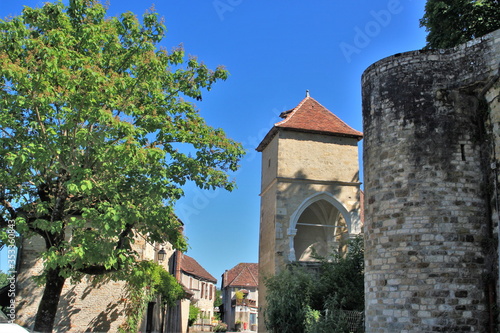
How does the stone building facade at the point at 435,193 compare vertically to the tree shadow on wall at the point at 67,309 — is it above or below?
above

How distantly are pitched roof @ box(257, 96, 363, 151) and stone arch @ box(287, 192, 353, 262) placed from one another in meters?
3.05

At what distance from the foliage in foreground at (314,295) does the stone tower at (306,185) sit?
13.0 feet

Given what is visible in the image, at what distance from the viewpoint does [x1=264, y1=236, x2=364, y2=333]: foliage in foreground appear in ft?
47.3

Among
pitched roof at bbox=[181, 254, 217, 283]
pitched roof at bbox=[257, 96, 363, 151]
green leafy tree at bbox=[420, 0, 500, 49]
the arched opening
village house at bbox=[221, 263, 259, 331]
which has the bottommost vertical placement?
village house at bbox=[221, 263, 259, 331]

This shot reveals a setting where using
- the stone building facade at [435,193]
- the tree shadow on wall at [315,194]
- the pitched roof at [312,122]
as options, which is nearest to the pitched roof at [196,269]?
the tree shadow on wall at [315,194]

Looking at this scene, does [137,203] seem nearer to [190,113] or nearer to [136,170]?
[136,170]

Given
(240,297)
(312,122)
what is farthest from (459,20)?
(240,297)

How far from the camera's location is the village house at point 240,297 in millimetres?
48000

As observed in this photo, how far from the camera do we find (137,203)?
10633 millimetres

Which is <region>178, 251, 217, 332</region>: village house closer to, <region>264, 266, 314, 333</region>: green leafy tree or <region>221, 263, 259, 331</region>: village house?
<region>221, 263, 259, 331</region>: village house

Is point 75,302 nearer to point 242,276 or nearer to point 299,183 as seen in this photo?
point 299,183

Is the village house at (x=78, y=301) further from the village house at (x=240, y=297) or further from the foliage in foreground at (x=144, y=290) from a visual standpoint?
the village house at (x=240, y=297)

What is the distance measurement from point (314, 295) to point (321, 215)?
8421 mm

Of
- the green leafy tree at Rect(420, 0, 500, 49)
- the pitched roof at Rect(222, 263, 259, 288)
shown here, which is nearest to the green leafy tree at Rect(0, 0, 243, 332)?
the green leafy tree at Rect(420, 0, 500, 49)
